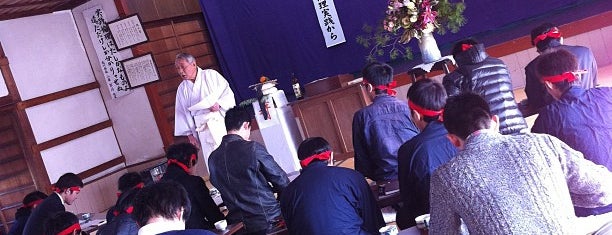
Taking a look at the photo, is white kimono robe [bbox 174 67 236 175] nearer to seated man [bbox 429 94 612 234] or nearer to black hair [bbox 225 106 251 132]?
black hair [bbox 225 106 251 132]

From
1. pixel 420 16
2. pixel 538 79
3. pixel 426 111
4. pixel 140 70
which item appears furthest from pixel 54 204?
pixel 140 70

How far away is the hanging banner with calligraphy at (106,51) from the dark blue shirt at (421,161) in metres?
6.54

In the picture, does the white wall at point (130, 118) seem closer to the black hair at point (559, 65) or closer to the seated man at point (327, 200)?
the seated man at point (327, 200)

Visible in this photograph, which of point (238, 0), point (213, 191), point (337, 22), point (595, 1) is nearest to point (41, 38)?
point (238, 0)

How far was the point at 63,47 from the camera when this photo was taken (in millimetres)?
8508

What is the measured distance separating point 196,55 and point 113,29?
1.49 m

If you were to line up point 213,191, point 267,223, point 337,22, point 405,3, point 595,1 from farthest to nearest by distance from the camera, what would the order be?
point 337,22 → point 595,1 → point 405,3 → point 213,191 → point 267,223

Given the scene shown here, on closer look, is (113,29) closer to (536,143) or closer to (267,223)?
(267,223)

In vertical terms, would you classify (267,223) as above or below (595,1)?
below

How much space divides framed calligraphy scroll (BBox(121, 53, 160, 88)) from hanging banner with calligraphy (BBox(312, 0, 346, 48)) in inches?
90.5

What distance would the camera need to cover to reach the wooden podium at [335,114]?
6.56 metres

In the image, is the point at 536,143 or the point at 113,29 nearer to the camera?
the point at 536,143

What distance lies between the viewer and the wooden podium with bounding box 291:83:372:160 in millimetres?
6559

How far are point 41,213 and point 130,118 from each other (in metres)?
4.67
